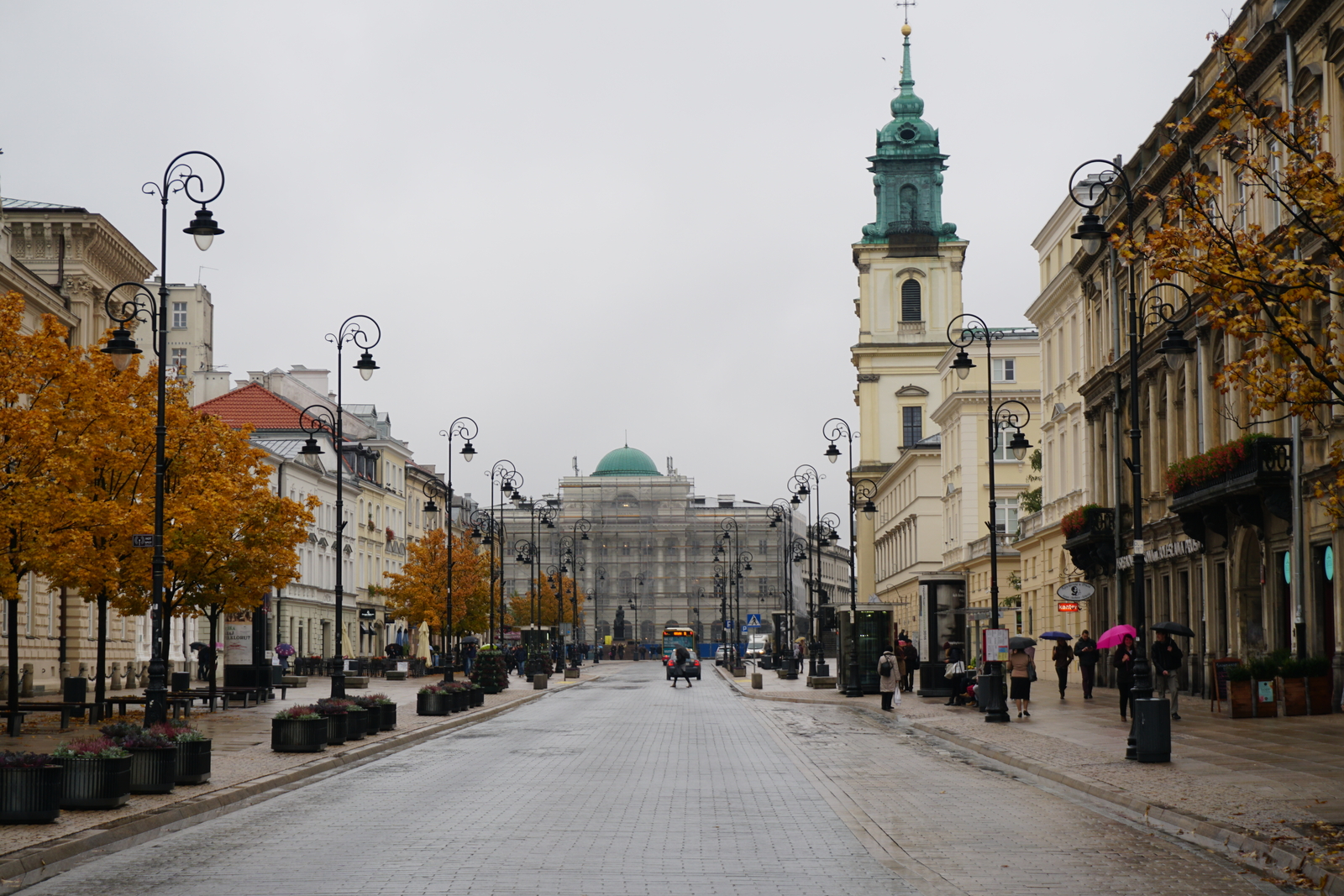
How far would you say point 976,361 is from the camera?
82938 millimetres

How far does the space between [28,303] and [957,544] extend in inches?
1888

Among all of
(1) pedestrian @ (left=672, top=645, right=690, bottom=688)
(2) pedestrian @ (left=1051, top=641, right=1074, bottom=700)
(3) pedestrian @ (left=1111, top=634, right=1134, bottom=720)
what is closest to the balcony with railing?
(3) pedestrian @ (left=1111, top=634, right=1134, bottom=720)

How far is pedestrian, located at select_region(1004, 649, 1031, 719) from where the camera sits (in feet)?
111

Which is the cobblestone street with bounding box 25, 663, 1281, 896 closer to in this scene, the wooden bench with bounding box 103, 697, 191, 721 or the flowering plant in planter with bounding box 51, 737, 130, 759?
the flowering plant in planter with bounding box 51, 737, 130, 759

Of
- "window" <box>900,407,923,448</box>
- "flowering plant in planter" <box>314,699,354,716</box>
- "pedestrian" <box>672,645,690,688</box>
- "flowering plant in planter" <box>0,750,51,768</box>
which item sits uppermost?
"window" <box>900,407,923,448</box>

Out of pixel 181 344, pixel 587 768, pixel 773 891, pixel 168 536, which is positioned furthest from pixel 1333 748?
pixel 181 344

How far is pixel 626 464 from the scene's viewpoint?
170 m

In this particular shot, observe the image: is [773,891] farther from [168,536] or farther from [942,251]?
[942,251]

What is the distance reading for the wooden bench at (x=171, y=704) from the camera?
32375mm

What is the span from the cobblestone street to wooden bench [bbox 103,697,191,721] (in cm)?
944

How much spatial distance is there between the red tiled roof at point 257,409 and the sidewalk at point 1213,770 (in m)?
54.6

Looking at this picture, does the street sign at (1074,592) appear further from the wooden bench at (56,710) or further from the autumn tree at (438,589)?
the autumn tree at (438,589)

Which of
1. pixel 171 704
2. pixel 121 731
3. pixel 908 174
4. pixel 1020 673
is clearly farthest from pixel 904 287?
pixel 121 731

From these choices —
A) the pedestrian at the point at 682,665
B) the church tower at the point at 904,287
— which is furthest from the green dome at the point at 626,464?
the pedestrian at the point at 682,665
